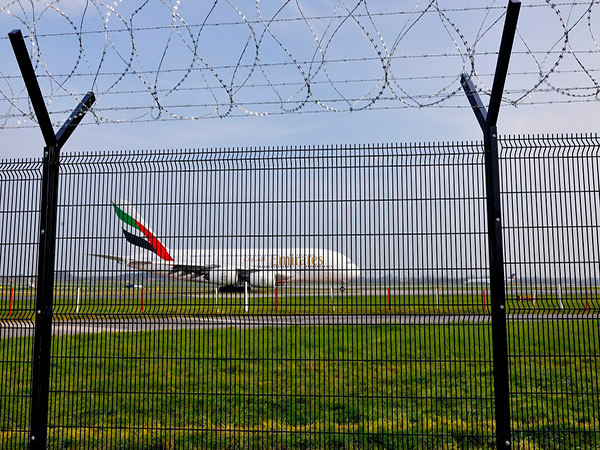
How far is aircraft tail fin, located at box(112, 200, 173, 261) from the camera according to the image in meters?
5.36

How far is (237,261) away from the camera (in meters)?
5.30

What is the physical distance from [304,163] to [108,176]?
204 centimetres

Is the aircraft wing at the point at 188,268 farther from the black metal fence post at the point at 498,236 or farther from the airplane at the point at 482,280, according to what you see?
the black metal fence post at the point at 498,236

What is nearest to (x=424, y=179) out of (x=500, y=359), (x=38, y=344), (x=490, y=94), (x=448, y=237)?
(x=448, y=237)

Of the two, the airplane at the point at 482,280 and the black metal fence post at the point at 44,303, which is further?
the black metal fence post at the point at 44,303

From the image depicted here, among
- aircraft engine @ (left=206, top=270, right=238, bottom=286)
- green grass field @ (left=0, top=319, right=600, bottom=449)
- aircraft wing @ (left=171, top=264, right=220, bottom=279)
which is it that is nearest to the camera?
green grass field @ (left=0, top=319, right=600, bottom=449)

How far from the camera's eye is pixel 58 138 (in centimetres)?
559

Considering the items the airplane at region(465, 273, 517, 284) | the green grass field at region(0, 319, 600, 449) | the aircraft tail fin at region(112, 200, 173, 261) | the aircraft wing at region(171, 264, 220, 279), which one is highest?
the aircraft tail fin at region(112, 200, 173, 261)

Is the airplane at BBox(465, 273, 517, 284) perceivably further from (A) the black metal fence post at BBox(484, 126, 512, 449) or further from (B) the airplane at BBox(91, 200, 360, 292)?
(B) the airplane at BBox(91, 200, 360, 292)

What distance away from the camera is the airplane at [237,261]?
509cm

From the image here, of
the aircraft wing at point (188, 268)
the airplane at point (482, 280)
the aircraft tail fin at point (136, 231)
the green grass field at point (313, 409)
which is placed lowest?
the green grass field at point (313, 409)

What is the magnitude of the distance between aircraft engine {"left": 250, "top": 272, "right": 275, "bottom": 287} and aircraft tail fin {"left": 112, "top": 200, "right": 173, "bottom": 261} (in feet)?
2.90

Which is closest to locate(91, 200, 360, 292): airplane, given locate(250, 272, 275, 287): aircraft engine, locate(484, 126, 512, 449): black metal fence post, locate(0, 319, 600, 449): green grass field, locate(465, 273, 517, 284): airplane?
locate(250, 272, 275, 287): aircraft engine

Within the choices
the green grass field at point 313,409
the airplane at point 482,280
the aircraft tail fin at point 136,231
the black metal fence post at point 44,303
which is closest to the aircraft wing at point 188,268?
the aircraft tail fin at point 136,231
